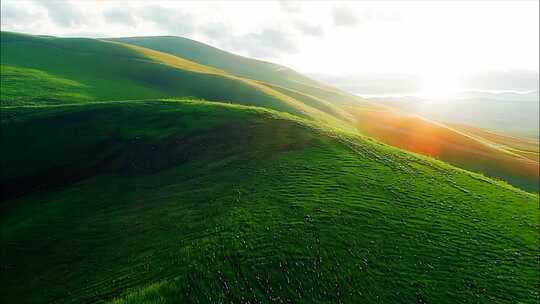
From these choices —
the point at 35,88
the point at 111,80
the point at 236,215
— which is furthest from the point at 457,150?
the point at 35,88

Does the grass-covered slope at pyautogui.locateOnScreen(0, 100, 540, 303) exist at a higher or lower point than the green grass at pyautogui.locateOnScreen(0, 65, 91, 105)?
higher

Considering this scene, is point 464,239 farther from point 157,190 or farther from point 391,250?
point 157,190

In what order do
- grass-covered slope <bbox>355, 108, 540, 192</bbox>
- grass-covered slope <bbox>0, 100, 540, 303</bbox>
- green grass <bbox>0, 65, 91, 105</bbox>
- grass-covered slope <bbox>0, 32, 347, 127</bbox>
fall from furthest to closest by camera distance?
grass-covered slope <bbox>0, 32, 347, 127</bbox>, grass-covered slope <bbox>355, 108, 540, 192</bbox>, green grass <bbox>0, 65, 91, 105</bbox>, grass-covered slope <bbox>0, 100, 540, 303</bbox>

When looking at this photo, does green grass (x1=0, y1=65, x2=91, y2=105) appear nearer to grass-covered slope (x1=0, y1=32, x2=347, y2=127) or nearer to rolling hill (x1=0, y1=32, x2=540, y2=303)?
grass-covered slope (x1=0, y1=32, x2=347, y2=127)

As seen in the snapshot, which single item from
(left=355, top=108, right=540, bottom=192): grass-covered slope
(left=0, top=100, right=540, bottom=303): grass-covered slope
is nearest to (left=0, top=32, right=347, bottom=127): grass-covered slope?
(left=355, top=108, right=540, bottom=192): grass-covered slope

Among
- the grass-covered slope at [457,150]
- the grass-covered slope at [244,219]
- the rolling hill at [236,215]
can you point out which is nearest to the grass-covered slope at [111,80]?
the grass-covered slope at [457,150]

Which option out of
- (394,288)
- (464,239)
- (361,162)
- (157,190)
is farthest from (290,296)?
(361,162)
